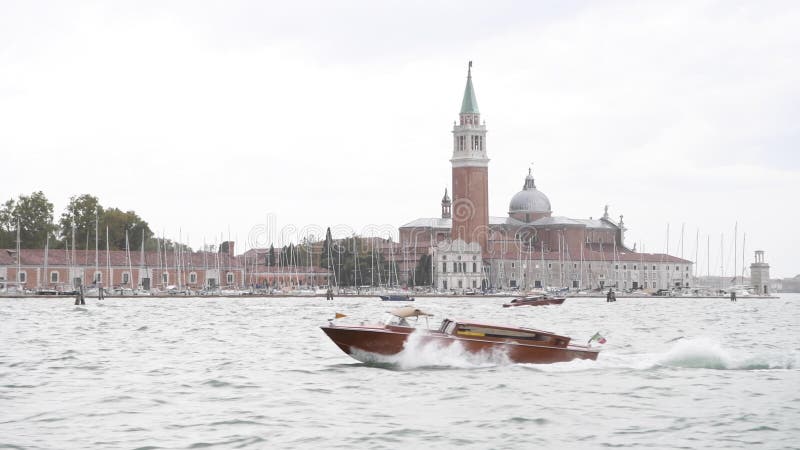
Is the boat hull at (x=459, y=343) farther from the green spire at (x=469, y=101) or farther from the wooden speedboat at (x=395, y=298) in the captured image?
the green spire at (x=469, y=101)

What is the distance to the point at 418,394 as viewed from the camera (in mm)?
21719

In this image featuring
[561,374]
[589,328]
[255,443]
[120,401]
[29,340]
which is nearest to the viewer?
[255,443]

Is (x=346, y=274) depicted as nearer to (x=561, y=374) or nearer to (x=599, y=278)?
(x=599, y=278)

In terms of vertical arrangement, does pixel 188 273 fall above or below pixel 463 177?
below

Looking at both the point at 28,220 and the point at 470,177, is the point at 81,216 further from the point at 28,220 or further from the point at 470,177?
the point at 470,177

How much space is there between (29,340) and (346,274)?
291ft

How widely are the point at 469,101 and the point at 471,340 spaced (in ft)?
387

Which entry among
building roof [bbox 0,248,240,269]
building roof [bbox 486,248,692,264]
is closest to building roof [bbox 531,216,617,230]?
building roof [bbox 486,248,692,264]

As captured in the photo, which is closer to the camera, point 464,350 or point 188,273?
point 464,350

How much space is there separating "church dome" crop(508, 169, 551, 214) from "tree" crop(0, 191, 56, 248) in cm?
7035

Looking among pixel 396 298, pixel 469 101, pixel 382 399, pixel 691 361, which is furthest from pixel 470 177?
pixel 382 399

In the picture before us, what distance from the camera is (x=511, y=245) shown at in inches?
5802

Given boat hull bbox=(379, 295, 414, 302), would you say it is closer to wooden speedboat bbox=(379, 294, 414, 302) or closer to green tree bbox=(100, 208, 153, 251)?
wooden speedboat bbox=(379, 294, 414, 302)

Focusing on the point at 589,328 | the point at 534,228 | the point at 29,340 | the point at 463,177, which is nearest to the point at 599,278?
the point at 534,228
